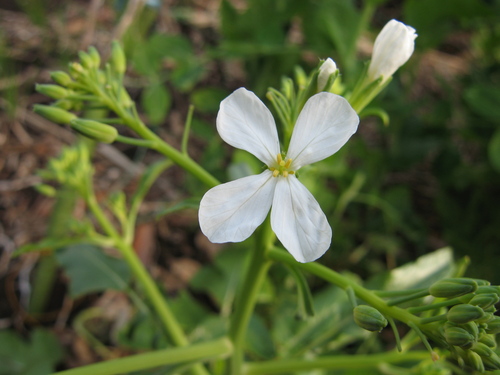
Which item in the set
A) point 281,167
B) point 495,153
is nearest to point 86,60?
point 281,167

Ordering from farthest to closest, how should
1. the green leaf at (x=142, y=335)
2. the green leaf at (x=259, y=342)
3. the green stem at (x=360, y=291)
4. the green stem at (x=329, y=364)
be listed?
1. the green leaf at (x=142, y=335)
2. the green leaf at (x=259, y=342)
3. the green stem at (x=329, y=364)
4. the green stem at (x=360, y=291)

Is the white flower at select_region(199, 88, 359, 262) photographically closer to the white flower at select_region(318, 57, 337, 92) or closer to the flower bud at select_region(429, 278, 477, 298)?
the white flower at select_region(318, 57, 337, 92)

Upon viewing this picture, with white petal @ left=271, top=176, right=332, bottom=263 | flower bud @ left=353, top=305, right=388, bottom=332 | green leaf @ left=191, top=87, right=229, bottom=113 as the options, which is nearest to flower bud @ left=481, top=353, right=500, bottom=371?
flower bud @ left=353, top=305, right=388, bottom=332

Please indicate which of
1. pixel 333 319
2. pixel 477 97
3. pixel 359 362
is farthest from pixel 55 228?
pixel 477 97

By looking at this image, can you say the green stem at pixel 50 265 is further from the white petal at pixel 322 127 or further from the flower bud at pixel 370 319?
the flower bud at pixel 370 319

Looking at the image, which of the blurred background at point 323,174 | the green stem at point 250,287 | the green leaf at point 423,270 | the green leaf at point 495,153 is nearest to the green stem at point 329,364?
the green stem at point 250,287

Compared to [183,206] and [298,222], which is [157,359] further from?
[298,222]
